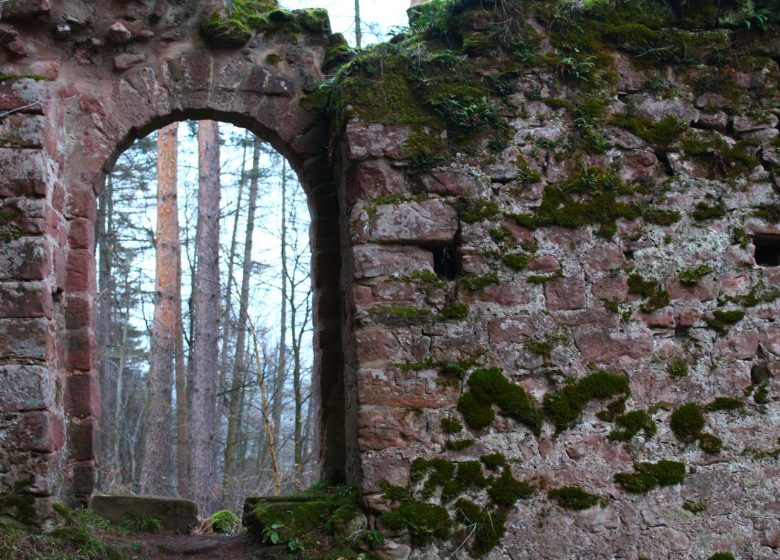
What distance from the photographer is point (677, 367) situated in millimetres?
4094

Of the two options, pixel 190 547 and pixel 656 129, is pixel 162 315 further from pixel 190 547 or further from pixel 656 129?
pixel 656 129

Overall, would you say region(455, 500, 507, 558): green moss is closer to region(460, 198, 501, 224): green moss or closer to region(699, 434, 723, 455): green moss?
region(699, 434, 723, 455): green moss

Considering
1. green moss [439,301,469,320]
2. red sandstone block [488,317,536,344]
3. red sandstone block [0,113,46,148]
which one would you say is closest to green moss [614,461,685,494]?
red sandstone block [488,317,536,344]

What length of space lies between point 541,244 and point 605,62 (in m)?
1.24

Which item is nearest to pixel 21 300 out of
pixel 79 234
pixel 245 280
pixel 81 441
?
pixel 79 234

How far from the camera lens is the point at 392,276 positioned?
4.05 meters

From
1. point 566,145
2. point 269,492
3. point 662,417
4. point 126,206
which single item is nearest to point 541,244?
point 566,145

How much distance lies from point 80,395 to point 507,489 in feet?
8.25

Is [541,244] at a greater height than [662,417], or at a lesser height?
greater

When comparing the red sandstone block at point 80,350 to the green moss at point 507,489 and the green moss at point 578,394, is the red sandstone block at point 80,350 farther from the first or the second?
the green moss at point 578,394

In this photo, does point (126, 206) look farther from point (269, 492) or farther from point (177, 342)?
point (269, 492)

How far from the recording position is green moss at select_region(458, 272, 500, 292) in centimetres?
406

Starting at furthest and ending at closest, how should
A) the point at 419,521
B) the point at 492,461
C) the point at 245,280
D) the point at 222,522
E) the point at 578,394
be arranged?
the point at 245,280
the point at 222,522
the point at 578,394
the point at 492,461
the point at 419,521

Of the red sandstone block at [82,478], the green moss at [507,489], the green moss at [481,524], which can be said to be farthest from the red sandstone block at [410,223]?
the red sandstone block at [82,478]
